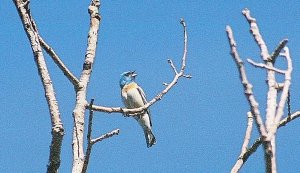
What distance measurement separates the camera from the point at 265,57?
2.52 m

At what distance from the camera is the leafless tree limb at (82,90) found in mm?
3658

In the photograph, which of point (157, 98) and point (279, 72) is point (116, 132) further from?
point (279, 72)

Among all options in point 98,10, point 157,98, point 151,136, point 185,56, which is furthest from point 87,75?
point 151,136

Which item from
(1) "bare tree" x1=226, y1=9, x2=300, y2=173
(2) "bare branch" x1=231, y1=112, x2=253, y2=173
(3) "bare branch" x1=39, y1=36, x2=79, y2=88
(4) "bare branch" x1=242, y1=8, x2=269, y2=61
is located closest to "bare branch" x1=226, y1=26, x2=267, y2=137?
(1) "bare tree" x1=226, y1=9, x2=300, y2=173

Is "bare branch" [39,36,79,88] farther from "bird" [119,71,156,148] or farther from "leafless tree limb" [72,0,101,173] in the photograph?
"bird" [119,71,156,148]

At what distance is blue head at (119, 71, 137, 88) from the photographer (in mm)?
19125

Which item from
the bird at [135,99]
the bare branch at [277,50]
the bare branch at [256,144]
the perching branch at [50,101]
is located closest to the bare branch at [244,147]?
the bare branch at [256,144]

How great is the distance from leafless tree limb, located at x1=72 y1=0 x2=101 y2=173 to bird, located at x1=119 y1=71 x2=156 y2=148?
12743 mm

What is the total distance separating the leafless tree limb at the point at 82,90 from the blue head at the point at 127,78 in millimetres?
14159

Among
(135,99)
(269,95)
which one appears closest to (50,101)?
(269,95)

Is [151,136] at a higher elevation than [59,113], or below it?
higher

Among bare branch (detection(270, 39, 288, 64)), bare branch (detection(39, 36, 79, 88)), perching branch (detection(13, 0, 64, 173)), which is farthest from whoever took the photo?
bare branch (detection(39, 36, 79, 88))

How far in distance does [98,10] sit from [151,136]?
13673 millimetres

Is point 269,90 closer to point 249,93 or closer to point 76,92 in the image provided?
point 249,93
